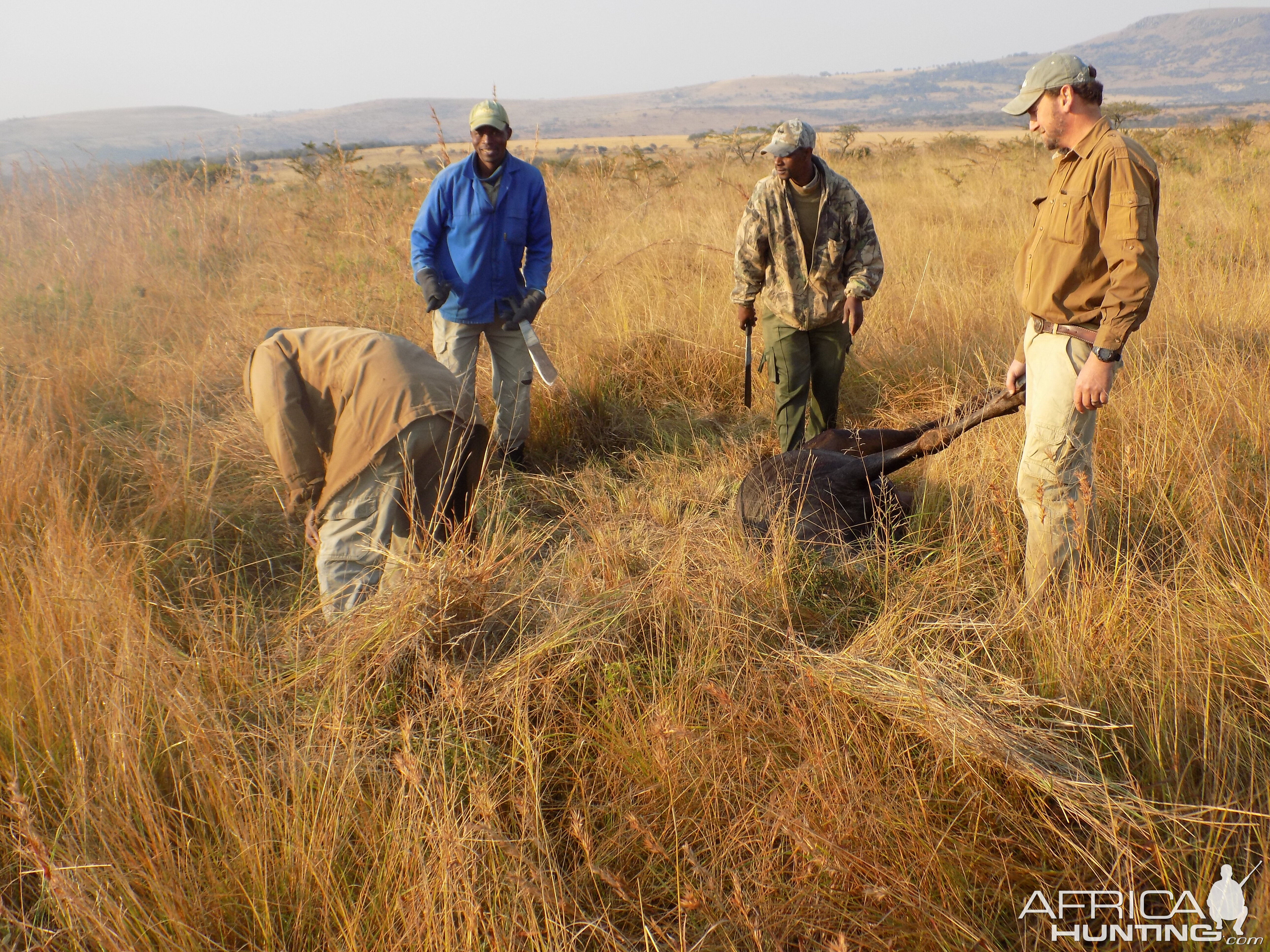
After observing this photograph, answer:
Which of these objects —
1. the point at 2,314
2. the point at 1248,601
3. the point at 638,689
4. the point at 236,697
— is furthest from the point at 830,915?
the point at 2,314

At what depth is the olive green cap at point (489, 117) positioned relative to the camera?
447 cm

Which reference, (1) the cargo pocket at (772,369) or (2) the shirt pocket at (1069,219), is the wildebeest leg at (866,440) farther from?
(2) the shirt pocket at (1069,219)

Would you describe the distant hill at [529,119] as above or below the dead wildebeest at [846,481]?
above

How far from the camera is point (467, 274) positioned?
464cm

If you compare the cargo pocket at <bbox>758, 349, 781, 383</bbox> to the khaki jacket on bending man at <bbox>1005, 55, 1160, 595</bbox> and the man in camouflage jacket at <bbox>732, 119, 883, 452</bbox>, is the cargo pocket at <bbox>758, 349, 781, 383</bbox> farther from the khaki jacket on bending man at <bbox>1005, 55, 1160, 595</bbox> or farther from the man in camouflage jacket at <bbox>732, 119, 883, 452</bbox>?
the khaki jacket on bending man at <bbox>1005, 55, 1160, 595</bbox>

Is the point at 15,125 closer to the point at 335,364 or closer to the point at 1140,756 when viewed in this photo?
the point at 335,364

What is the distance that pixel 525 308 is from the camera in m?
4.67

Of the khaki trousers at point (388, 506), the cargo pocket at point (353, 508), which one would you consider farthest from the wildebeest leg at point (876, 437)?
the cargo pocket at point (353, 508)

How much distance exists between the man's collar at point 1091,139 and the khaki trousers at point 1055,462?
21.4 inches

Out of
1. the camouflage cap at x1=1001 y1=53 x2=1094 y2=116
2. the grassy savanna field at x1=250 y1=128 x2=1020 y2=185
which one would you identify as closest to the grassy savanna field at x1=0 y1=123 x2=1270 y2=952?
the camouflage cap at x1=1001 y1=53 x2=1094 y2=116

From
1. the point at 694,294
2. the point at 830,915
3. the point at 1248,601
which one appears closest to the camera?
the point at 830,915

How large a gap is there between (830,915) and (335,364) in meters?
2.42

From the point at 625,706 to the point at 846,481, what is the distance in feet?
5.54

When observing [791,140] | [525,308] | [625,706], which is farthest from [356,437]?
[791,140]
